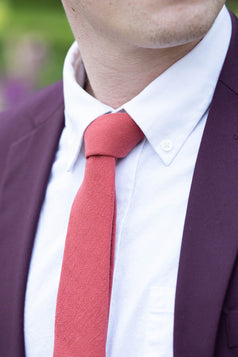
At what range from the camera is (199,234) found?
4.25 feet

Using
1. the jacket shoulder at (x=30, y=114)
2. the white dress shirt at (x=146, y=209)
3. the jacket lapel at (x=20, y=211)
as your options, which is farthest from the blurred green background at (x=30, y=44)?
the white dress shirt at (x=146, y=209)

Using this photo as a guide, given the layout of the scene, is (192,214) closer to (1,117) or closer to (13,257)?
(13,257)

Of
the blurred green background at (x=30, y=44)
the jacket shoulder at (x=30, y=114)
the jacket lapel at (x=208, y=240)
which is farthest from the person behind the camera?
the blurred green background at (x=30, y=44)

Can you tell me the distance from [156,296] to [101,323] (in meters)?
0.13

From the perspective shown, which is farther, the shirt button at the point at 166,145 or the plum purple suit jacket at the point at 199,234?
the shirt button at the point at 166,145

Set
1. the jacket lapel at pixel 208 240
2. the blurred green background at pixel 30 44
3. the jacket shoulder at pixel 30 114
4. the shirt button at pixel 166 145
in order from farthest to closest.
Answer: the blurred green background at pixel 30 44 → the jacket shoulder at pixel 30 114 → the shirt button at pixel 166 145 → the jacket lapel at pixel 208 240

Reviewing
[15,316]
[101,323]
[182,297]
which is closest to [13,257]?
[15,316]

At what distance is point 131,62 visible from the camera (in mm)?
1541

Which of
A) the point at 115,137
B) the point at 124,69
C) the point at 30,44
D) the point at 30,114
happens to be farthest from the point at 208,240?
the point at 30,44

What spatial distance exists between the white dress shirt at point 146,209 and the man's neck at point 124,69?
0.14 feet

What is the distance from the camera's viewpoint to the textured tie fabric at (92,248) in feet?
4.39

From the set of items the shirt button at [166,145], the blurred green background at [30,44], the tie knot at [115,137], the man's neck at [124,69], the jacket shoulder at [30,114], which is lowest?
the shirt button at [166,145]

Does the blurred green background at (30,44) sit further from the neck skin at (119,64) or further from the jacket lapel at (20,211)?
the neck skin at (119,64)

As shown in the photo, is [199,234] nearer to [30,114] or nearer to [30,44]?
[30,114]
